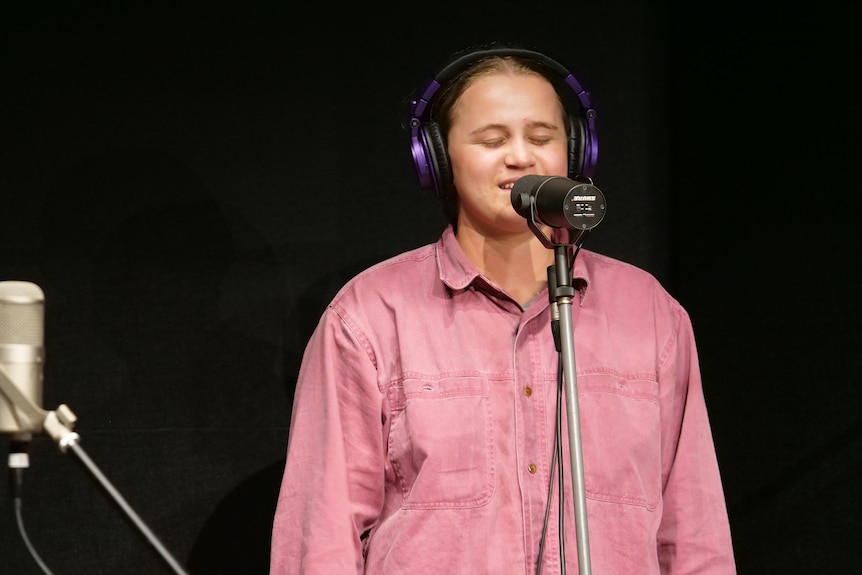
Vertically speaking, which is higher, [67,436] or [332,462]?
[67,436]

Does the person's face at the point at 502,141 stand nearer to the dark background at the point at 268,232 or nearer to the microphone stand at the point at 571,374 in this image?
the microphone stand at the point at 571,374

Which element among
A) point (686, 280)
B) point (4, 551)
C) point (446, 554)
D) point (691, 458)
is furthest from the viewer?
point (686, 280)

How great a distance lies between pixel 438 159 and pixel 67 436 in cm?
115

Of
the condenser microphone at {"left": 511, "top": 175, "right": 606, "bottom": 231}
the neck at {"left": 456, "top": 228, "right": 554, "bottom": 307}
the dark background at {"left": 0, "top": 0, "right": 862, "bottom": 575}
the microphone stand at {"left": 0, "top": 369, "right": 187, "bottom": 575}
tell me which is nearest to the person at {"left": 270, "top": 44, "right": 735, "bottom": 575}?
the neck at {"left": 456, "top": 228, "right": 554, "bottom": 307}

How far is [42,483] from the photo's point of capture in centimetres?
256

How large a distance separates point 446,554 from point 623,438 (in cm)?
43

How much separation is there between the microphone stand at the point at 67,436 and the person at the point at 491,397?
802 millimetres

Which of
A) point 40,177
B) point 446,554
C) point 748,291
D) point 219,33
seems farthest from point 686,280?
point 40,177

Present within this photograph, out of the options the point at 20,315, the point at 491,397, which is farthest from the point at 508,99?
the point at 20,315

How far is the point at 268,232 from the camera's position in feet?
8.93

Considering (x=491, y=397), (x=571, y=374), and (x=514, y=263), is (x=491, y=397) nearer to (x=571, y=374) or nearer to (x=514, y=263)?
(x=514, y=263)

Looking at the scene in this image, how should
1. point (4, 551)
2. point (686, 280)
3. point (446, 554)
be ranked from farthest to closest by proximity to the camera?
point (686, 280) → point (4, 551) → point (446, 554)

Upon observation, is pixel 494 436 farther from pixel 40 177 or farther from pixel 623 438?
pixel 40 177

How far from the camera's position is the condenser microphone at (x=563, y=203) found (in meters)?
1.64
